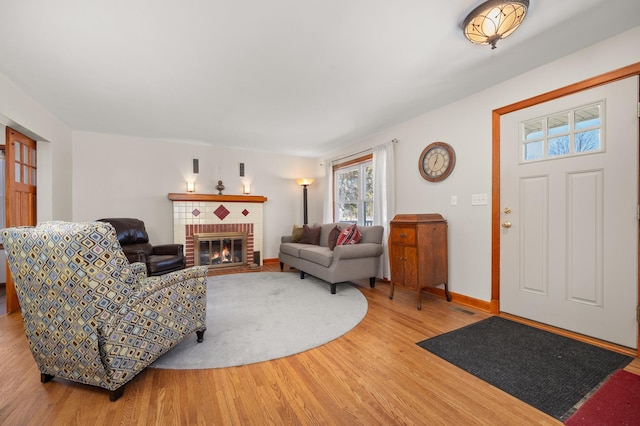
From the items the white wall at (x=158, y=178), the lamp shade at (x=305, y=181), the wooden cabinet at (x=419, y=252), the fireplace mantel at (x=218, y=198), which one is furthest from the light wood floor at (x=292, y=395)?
the lamp shade at (x=305, y=181)

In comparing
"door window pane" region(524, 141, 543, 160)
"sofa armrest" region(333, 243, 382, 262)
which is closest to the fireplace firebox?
"sofa armrest" region(333, 243, 382, 262)

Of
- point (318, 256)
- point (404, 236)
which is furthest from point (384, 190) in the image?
point (318, 256)

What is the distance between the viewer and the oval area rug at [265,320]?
1932mm

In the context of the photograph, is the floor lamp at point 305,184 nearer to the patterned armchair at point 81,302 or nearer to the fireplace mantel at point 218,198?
the fireplace mantel at point 218,198

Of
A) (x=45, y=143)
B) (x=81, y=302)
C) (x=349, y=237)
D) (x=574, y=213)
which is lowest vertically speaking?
(x=81, y=302)

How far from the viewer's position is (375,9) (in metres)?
1.71

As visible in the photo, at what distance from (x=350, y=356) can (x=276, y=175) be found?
4400 millimetres

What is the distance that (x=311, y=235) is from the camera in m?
4.68

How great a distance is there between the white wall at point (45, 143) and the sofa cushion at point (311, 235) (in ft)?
11.5

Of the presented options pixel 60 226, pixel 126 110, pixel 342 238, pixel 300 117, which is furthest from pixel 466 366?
pixel 126 110

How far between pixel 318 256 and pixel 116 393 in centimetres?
245

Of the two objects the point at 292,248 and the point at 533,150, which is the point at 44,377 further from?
the point at 533,150

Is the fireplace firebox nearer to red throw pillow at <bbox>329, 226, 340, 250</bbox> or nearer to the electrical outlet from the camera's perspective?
red throw pillow at <bbox>329, 226, 340, 250</bbox>

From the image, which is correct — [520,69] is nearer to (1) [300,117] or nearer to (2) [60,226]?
(1) [300,117]
